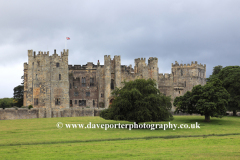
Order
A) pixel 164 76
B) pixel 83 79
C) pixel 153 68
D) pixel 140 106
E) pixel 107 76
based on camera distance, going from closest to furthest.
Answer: pixel 140 106 < pixel 107 76 < pixel 83 79 < pixel 153 68 < pixel 164 76

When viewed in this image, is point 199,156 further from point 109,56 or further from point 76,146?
point 109,56

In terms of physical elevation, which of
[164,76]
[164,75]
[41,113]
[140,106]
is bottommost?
[41,113]

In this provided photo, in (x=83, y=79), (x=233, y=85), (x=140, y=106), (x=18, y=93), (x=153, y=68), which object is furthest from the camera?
(x=18, y=93)

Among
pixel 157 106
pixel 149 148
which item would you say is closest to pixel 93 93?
pixel 157 106

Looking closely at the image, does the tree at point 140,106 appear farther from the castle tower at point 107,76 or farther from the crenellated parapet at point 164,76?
the crenellated parapet at point 164,76

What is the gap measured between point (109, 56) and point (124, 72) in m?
6.93

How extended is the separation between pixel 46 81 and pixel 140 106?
37.5 metres

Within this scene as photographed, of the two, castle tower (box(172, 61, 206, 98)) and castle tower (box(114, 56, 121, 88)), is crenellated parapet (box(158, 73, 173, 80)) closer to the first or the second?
castle tower (box(172, 61, 206, 98))

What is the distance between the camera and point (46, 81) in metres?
72.3

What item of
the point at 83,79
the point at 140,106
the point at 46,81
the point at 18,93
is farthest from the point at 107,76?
the point at 140,106

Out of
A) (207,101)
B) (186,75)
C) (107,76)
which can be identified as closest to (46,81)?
(107,76)

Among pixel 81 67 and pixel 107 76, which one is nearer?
pixel 107 76

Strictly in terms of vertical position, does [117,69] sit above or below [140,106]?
above

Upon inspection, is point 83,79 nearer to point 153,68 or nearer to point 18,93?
point 153,68
